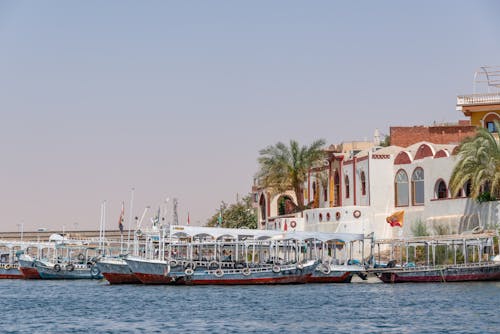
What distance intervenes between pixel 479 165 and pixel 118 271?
80.8ft

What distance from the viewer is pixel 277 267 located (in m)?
65.2

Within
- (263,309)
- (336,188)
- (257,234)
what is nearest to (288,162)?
(336,188)

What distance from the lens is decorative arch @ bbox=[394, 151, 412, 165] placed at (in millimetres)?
79700

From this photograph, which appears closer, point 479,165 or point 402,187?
point 479,165

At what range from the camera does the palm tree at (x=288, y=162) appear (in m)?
93.2

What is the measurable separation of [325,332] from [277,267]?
26054 mm

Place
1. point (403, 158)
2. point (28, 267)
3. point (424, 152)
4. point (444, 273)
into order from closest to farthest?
1. point (444, 273)
2. point (424, 152)
3. point (403, 158)
4. point (28, 267)

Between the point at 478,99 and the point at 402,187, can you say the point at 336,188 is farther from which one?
the point at 478,99

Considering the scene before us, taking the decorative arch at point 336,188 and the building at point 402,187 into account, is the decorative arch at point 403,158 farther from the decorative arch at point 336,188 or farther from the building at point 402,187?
the decorative arch at point 336,188

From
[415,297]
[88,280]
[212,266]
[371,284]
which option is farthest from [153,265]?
[88,280]

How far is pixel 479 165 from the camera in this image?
2682 inches

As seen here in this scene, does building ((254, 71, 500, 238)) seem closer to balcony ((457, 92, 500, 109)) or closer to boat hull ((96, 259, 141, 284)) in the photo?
balcony ((457, 92, 500, 109))

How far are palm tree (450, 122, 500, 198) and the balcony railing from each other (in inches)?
535

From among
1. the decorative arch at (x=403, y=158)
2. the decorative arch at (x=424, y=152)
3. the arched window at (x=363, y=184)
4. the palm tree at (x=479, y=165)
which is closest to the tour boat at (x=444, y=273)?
the palm tree at (x=479, y=165)
